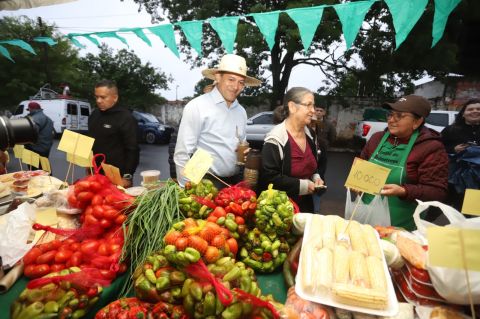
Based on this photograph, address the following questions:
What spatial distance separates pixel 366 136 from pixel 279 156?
10288mm

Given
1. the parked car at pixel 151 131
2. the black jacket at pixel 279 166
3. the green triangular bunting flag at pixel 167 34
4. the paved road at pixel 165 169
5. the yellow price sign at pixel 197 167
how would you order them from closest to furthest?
the yellow price sign at pixel 197 167
the black jacket at pixel 279 166
the green triangular bunting flag at pixel 167 34
the paved road at pixel 165 169
the parked car at pixel 151 131

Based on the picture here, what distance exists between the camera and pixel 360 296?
40.3 inches

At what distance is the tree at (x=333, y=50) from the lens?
34.9 ft

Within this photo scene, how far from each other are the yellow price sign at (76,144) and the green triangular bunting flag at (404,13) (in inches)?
117

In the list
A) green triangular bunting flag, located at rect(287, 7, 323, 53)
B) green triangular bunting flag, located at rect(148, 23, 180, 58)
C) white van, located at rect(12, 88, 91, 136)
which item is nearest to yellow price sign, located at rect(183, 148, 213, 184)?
green triangular bunting flag, located at rect(287, 7, 323, 53)

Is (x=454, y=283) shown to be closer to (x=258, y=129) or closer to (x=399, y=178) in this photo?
(x=399, y=178)

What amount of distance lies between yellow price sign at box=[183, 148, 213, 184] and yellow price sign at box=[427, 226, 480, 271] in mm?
1084

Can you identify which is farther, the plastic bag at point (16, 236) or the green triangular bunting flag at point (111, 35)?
the green triangular bunting flag at point (111, 35)

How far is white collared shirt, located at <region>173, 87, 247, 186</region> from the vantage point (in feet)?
8.05

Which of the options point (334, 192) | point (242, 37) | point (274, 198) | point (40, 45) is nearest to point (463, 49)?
point (242, 37)

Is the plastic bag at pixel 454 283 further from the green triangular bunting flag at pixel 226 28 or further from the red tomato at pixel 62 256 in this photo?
the green triangular bunting flag at pixel 226 28

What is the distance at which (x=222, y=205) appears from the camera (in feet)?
4.86

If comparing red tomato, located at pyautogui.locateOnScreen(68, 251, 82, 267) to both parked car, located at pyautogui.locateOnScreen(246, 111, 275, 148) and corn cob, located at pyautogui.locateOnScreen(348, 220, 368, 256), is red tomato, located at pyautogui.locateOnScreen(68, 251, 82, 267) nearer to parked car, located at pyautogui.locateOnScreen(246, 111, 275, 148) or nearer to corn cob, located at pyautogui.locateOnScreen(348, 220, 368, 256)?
corn cob, located at pyautogui.locateOnScreen(348, 220, 368, 256)

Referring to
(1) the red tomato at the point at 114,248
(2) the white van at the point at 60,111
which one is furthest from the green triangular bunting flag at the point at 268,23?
(2) the white van at the point at 60,111
